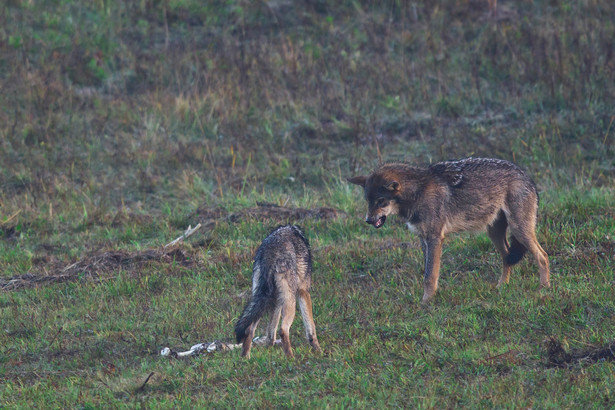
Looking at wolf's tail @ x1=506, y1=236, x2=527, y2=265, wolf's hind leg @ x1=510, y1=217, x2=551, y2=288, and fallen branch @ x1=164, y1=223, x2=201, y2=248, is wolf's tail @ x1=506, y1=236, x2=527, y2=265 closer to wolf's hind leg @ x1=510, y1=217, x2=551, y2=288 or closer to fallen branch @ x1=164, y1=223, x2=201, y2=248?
wolf's hind leg @ x1=510, y1=217, x2=551, y2=288

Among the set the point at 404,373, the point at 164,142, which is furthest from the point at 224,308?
the point at 164,142

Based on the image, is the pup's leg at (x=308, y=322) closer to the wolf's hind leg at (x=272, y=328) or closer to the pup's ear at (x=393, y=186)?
the wolf's hind leg at (x=272, y=328)

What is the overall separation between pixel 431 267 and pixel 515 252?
37.0 inches

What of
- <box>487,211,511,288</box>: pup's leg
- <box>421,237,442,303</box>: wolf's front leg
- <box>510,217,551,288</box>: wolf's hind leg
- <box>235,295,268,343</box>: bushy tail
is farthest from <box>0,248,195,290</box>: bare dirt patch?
<box>510,217,551,288</box>: wolf's hind leg

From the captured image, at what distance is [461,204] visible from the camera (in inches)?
321

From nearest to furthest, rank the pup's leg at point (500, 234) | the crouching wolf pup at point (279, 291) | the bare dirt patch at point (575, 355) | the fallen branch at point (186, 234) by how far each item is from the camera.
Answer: the bare dirt patch at point (575, 355), the crouching wolf pup at point (279, 291), the pup's leg at point (500, 234), the fallen branch at point (186, 234)

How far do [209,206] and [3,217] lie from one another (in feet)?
10.3

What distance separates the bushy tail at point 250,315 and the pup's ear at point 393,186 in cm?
212

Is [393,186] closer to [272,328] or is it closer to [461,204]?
[461,204]

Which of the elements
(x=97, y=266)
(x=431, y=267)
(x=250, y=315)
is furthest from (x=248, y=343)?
(x=97, y=266)

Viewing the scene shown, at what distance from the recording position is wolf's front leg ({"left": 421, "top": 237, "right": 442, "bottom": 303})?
7.89 metres

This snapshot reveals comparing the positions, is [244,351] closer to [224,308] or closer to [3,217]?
[224,308]

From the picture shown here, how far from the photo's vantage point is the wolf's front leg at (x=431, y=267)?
7.89 meters

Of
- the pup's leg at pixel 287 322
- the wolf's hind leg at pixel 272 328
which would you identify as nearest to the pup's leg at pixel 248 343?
the pup's leg at pixel 287 322
